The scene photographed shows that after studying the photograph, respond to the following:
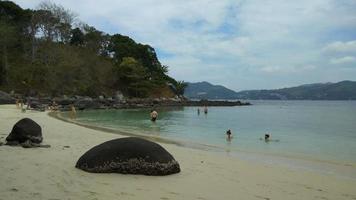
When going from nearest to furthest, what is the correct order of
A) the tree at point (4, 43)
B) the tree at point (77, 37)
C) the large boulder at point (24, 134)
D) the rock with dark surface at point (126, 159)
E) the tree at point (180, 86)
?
the rock with dark surface at point (126, 159) < the large boulder at point (24, 134) < the tree at point (4, 43) < the tree at point (77, 37) < the tree at point (180, 86)

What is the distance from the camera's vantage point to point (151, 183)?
29.2 feet

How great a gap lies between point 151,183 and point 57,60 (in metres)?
66.1

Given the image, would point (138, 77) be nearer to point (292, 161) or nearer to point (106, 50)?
point (106, 50)

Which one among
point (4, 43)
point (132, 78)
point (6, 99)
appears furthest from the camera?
point (132, 78)

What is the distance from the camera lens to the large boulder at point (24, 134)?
13.8m

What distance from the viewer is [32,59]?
73.2m

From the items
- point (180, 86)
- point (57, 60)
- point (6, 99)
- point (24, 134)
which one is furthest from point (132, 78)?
point (24, 134)

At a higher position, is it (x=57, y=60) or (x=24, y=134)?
(x=57, y=60)

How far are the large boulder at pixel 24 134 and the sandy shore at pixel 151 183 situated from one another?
1.10 m

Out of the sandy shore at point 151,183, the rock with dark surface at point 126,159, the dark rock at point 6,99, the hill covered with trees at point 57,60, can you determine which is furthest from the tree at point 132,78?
the rock with dark surface at point 126,159

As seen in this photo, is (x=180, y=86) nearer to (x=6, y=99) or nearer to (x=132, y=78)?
(x=132, y=78)

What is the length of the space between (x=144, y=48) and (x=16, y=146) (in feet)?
277

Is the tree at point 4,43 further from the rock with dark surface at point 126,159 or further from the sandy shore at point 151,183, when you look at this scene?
the rock with dark surface at point 126,159

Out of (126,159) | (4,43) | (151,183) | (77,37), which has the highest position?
(77,37)
